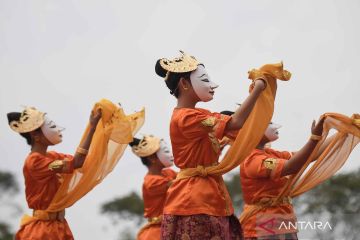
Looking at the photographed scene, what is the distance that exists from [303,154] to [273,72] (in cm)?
93

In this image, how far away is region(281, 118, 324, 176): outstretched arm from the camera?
5.89 metres

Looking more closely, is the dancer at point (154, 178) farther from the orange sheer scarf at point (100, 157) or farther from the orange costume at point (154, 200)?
the orange sheer scarf at point (100, 157)

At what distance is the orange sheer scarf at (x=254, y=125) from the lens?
5375 millimetres

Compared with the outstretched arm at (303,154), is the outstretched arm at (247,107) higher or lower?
higher

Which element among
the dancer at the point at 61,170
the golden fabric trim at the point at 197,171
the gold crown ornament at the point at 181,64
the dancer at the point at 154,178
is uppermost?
the gold crown ornament at the point at 181,64

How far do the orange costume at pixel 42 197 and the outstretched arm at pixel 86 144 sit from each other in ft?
0.47

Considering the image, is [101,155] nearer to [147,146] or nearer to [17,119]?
[17,119]

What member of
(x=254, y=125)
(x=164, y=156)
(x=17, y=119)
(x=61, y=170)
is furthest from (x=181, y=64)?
(x=164, y=156)

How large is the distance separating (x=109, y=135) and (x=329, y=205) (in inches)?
113

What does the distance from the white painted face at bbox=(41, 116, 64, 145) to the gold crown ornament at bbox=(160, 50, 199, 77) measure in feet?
5.74

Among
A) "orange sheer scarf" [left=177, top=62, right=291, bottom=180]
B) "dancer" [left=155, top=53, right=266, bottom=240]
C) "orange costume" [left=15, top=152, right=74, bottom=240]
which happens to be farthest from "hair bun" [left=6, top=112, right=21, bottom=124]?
"orange sheer scarf" [left=177, top=62, right=291, bottom=180]

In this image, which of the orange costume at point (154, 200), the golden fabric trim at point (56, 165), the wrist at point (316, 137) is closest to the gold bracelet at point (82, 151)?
the golden fabric trim at point (56, 165)

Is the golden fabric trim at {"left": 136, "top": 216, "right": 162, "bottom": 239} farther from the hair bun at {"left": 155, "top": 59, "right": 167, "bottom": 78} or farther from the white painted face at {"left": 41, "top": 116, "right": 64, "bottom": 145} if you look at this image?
the hair bun at {"left": 155, "top": 59, "right": 167, "bottom": 78}

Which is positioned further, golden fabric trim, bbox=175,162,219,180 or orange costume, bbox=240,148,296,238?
orange costume, bbox=240,148,296,238
